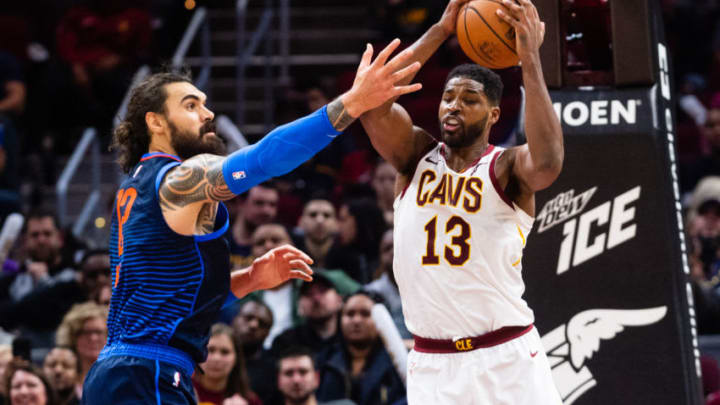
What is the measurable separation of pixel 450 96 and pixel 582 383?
184cm

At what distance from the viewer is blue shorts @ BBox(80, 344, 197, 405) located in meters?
4.23

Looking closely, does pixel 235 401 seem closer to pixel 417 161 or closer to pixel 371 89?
pixel 417 161

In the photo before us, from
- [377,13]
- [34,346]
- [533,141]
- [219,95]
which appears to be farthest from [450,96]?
[219,95]

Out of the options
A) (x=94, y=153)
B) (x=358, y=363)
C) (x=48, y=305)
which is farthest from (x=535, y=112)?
(x=94, y=153)

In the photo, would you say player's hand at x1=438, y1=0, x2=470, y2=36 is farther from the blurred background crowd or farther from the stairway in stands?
the stairway in stands

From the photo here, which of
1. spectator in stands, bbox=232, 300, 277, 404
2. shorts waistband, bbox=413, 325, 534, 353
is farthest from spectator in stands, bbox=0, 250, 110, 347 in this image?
shorts waistband, bbox=413, 325, 534, 353

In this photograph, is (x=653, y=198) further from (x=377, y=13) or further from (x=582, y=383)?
(x=377, y=13)

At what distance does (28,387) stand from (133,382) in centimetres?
362

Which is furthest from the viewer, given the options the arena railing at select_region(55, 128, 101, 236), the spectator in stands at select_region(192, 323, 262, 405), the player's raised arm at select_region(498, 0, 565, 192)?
the arena railing at select_region(55, 128, 101, 236)

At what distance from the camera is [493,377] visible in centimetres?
483

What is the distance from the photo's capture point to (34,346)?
9062 millimetres

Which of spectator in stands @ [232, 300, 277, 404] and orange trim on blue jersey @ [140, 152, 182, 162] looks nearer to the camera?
orange trim on blue jersey @ [140, 152, 182, 162]

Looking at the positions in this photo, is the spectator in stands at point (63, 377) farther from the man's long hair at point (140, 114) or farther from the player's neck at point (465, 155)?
the player's neck at point (465, 155)

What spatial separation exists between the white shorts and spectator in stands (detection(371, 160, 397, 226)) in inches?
172
